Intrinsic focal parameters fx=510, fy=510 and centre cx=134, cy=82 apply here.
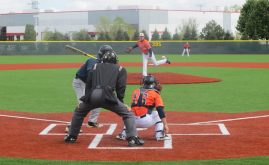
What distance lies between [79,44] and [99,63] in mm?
49614

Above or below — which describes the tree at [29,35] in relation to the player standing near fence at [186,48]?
above

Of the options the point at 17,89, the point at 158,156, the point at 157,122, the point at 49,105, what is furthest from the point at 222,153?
the point at 17,89

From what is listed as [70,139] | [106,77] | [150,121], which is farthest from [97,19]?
[106,77]

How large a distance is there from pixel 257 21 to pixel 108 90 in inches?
2526

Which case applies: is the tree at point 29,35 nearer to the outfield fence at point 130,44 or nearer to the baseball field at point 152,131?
the outfield fence at point 130,44

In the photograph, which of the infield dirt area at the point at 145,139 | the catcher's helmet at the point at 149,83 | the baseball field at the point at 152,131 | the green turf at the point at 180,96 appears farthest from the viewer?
the green turf at the point at 180,96

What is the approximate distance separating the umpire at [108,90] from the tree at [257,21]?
207ft

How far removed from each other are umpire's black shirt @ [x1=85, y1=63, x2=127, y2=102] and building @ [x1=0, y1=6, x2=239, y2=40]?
10545 cm

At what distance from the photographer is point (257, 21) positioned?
228 feet

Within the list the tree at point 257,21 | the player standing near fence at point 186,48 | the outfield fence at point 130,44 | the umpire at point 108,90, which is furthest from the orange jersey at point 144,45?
the tree at point 257,21

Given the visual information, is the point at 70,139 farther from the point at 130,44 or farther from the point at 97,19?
the point at 97,19

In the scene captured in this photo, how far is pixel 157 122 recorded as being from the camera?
8938 millimetres

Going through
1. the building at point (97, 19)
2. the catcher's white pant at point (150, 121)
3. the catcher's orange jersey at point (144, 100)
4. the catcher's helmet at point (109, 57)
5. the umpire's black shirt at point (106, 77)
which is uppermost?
the building at point (97, 19)

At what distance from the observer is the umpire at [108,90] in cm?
832
